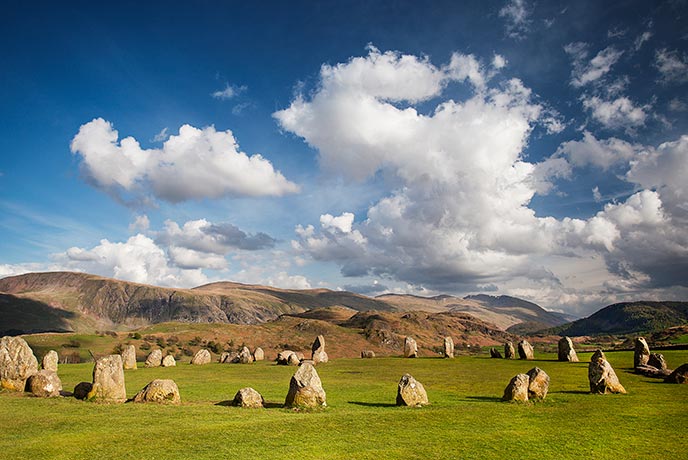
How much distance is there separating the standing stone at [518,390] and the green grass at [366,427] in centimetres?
68

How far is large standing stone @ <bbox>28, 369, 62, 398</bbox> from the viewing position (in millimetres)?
25422

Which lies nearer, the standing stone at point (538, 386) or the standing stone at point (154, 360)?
the standing stone at point (538, 386)

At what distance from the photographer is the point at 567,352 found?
46.0 m

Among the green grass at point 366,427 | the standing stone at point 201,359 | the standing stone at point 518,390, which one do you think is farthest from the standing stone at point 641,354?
the standing stone at point 201,359

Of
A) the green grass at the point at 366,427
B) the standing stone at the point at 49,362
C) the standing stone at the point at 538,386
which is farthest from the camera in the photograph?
the standing stone at the point at 49,362

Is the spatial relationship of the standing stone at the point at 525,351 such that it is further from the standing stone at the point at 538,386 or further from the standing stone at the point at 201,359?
the standing stone at the point at 201,359

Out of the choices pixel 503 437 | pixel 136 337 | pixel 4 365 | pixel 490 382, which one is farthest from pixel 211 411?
pixel 136 337

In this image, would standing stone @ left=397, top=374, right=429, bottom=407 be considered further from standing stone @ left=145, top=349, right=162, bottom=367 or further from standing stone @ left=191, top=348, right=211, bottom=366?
standing stone @ left=145, top=349, right=162, bottom=367

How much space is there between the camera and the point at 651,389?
25094mm

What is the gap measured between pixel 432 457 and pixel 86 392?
20307mm

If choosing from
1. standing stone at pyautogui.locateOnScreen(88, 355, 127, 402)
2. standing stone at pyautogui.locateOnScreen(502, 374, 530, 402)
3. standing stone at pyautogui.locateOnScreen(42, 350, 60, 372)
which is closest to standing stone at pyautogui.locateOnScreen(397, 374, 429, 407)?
standing stone at pyautogui.locateOnScreen(502, 374, 530, 402)

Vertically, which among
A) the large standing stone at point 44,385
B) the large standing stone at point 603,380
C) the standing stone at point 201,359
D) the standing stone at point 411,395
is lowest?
the standing stone at point 201,359

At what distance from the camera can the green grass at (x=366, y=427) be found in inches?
537

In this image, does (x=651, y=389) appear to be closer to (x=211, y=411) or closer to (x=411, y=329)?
(x=211, y=411)
